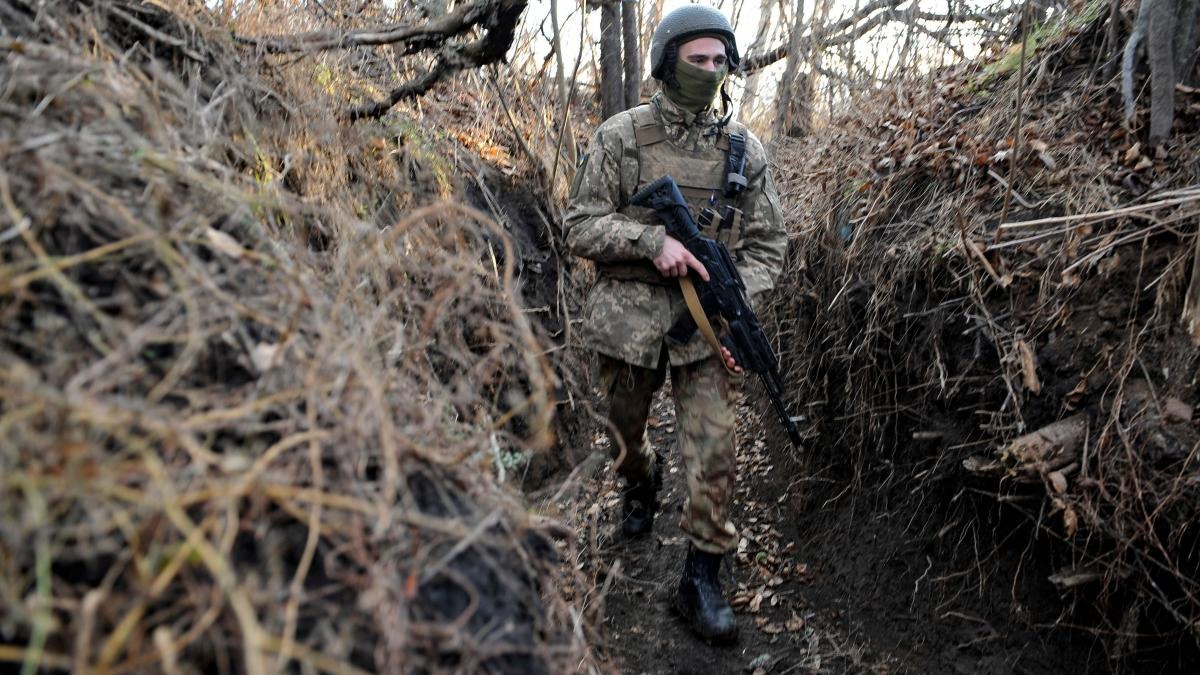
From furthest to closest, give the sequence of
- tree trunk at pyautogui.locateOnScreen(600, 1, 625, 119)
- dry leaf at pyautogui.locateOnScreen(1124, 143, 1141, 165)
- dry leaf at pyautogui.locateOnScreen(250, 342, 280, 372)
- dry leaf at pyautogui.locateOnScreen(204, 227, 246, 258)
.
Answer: tree trunk at pyautogui.locateOnScreen(600, 1, 625, 119), dry leaf at pyautogui.locateOnScreen(1124, 143, 1141, 165), dry leaf at pyautogui.locateOnScreen(204, 227, 246, 258), dry leaf at pyautogui.locateOnScreen(250, 342, 280, 372)

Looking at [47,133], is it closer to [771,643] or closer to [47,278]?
[47,278]

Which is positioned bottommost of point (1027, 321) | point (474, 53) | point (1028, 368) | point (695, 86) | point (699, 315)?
point (1028, 368)

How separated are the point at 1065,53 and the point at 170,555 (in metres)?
4.60

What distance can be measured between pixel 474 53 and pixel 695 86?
3.29ft

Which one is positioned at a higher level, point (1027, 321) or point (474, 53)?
point (474, 53)

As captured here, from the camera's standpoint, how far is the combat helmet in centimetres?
347

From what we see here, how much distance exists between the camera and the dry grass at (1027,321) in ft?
8.61

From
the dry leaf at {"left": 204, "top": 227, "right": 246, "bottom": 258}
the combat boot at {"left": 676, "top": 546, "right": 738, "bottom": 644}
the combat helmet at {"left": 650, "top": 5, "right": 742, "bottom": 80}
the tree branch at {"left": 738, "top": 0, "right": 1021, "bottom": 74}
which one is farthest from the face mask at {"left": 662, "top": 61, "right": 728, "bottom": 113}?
the tree branch at {"left": 738, "top": 0, "right": 1021, "bottom": 74}

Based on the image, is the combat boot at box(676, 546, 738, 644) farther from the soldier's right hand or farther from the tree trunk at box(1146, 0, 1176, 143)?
the tree trunk at box(1146, 0, 1176, 143)

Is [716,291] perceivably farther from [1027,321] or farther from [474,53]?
[474,53]

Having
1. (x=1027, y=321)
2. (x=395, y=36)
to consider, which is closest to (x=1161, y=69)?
(x=1027, y=321)

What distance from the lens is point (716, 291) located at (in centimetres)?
339

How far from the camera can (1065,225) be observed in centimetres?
313

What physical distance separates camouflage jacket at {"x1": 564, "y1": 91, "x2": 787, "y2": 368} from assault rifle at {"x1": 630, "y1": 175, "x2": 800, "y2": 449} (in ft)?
0.28
